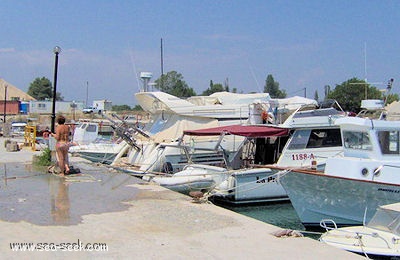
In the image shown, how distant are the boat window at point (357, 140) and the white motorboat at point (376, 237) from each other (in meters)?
3.07

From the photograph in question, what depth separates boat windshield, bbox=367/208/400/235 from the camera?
945cm

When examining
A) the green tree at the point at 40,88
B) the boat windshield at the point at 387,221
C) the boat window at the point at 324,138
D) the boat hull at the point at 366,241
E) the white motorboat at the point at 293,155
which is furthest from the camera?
the green tree at the point at 40,88

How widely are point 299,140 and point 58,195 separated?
8418mm

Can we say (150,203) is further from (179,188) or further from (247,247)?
(179,188)

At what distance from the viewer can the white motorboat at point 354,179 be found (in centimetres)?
1191

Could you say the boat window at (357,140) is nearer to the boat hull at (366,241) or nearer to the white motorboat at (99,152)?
the boat hull at (366,241)

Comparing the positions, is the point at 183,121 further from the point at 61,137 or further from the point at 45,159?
the point at 61,137

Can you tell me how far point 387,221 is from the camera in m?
9.63

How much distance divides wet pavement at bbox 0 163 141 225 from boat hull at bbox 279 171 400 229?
438cm

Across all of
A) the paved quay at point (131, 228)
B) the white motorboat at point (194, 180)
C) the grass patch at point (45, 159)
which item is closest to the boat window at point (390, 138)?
the white motorboat at point (194, 180)

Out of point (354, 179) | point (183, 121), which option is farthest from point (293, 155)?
point (183, 121)

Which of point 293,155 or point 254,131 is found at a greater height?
point 254,131

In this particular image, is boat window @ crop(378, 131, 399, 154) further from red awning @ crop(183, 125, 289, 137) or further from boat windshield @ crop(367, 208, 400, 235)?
red awning @ crop(183, 125, 289, 137)

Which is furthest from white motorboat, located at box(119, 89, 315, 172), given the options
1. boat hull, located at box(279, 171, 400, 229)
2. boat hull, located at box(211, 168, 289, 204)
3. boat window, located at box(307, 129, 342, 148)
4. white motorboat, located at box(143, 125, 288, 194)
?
boat hull, located at box(279, 171, 400, 229)
